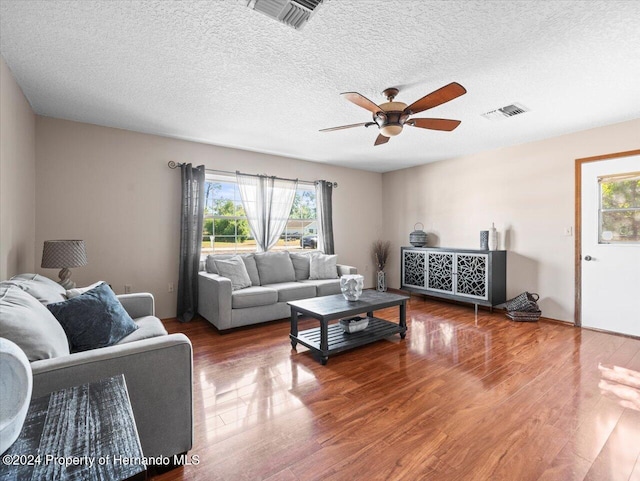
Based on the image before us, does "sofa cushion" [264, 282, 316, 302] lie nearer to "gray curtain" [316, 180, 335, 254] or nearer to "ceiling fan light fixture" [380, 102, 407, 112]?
"gray curtain" [316, 180, 335, 254]

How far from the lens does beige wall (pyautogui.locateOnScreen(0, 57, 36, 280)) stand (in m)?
2.37

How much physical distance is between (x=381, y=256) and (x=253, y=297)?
10.6ft

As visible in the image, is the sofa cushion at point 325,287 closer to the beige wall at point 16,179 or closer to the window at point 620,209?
the beige wall at point 16,179

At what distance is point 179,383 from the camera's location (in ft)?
5.06

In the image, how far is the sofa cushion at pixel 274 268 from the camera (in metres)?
4.45

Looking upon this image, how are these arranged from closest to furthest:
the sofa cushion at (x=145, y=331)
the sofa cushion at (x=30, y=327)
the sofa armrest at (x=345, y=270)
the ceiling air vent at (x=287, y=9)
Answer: the sofa cushion at (x=30, y=327) < the ceiling air vent at (x=287, y=9) < the sofa cushion at (x=145, y=331) < the sofa armrest at (x=345, y=270)

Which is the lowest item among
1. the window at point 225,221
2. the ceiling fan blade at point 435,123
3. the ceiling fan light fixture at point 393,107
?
the window at point 225,221

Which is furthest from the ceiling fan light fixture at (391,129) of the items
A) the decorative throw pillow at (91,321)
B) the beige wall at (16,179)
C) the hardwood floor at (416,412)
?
the beige wall at (16,179)

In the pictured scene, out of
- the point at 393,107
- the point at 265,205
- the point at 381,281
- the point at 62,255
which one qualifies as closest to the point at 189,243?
the point at 265,205

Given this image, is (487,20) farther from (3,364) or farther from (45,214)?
(45,214)

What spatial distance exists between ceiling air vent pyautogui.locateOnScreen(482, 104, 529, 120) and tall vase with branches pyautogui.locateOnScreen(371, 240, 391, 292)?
10.7ft

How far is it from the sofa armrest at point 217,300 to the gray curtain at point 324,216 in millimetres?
2199

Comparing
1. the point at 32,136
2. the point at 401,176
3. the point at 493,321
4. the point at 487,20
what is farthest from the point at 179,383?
the point at 401,176

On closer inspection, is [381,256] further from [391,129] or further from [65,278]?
[65,278]
